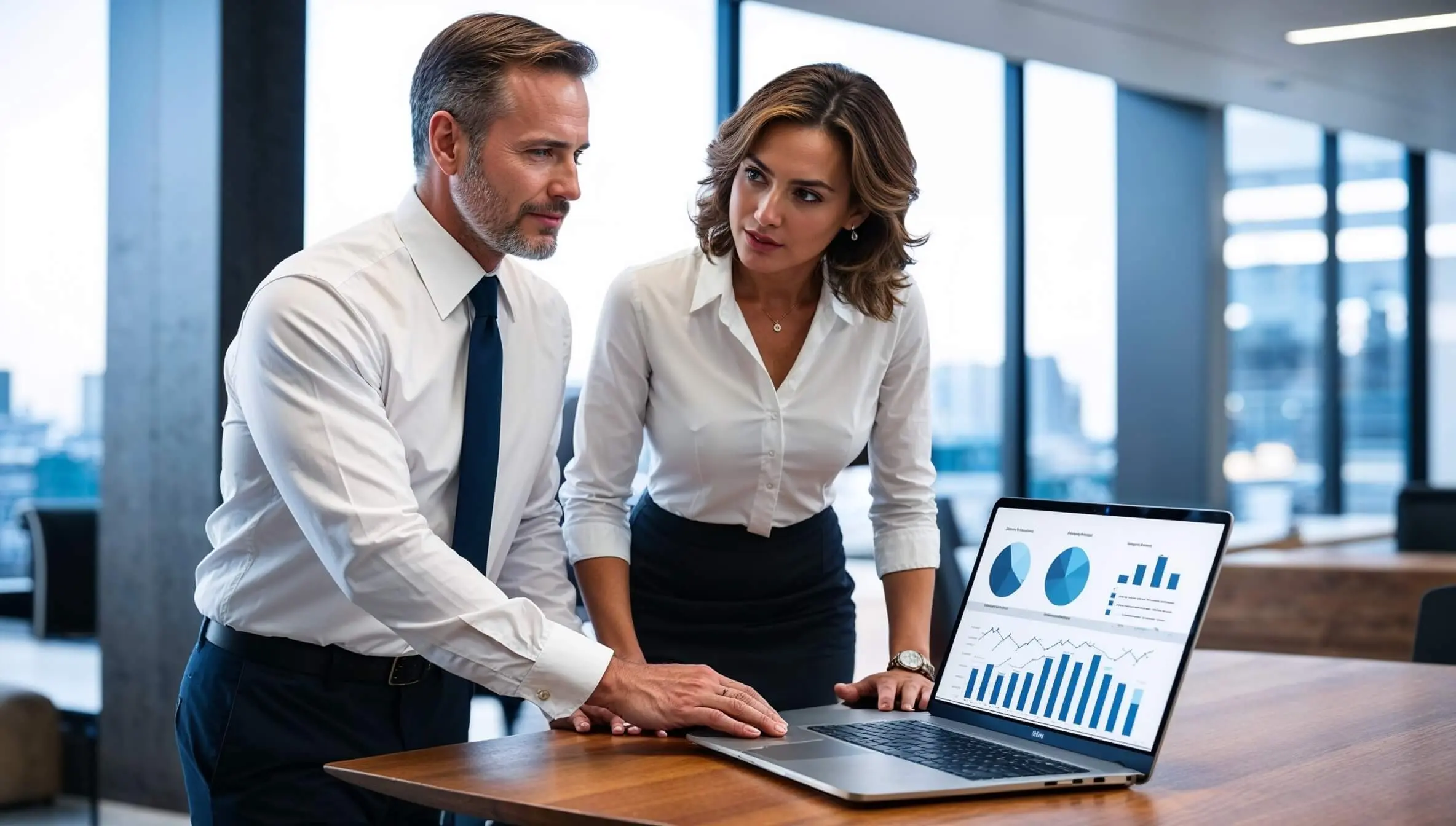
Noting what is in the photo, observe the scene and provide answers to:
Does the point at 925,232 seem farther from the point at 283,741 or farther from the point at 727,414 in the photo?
the point at 283,741

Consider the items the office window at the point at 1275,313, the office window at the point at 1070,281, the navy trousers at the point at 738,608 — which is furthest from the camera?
the office window at the point at 1275,313

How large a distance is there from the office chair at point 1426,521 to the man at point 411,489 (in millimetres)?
4358

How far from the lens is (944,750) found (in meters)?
1.41

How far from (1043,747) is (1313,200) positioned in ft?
30.0

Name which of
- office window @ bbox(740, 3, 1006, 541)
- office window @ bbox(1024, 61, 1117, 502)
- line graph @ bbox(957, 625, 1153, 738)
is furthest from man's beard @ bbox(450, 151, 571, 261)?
office window @ bbox(1024, 61, 1117, 502)

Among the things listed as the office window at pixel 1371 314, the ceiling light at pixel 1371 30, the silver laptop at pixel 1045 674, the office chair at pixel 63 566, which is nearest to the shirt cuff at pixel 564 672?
the silver laptop at pixel 1045 674

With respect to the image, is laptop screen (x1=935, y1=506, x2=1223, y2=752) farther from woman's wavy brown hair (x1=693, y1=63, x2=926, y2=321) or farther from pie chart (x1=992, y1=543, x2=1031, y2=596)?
woman's wavy brown hair (x1=693, y1=63, x2=926, y2=321)

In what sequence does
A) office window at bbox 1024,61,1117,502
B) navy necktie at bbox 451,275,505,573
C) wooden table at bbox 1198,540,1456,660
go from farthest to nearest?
office window at bbox 1024,61,1117,502 → wooden table at bbox 1198,540,1456,660 → navy necktie at bbox 451,275,505,573

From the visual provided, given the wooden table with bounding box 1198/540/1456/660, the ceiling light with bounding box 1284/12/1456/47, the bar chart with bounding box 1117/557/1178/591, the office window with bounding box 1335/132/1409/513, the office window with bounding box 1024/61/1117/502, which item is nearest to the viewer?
the bar chart with bounding box 1117/557/1178/591

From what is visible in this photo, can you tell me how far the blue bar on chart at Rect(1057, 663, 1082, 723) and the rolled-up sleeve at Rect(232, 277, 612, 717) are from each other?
49cm

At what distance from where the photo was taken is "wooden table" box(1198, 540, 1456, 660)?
4211 mm

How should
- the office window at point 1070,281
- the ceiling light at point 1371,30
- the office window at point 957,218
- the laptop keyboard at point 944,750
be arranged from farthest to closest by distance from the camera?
the office window at point 1070,281
the office window at point 957,218
the ceiling light at point 1371,30
the laptop keyboard at point 944,750

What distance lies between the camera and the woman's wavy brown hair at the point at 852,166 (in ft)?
6.38

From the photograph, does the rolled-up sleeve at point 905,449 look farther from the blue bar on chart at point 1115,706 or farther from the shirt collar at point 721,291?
the blue bar on chart at point 1115,706
